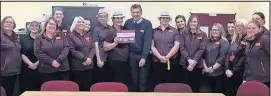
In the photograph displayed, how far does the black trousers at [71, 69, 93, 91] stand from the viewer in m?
4.72

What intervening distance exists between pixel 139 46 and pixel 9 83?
185 centimetres

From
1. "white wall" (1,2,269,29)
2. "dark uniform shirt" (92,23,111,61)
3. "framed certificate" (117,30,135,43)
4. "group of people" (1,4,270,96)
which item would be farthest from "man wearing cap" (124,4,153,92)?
"white wall" (1,2,269,29)

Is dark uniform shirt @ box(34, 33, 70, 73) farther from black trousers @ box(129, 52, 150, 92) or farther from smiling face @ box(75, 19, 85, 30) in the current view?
black trousers @ box(129, 52, 150, 92)

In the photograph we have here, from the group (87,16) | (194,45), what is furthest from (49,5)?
(194,45)

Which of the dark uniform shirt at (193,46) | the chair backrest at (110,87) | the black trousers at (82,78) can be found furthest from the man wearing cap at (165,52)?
the chair backrest at (110,87)

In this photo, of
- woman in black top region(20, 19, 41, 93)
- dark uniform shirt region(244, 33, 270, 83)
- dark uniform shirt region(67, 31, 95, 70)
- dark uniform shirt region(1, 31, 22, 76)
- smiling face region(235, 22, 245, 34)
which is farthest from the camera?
woman in black top region(20, 19, 41, 93)

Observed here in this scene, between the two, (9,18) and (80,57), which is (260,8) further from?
(9,18)

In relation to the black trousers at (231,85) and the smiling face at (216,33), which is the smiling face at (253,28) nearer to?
the smiling face at (216,33)

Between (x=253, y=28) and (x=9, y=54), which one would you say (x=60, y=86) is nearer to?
(x=9, y=54)

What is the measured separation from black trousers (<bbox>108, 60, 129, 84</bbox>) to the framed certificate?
0.34 metres

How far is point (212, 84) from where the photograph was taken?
484 cm

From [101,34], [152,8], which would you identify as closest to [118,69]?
[101,34]

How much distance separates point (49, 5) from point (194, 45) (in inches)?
144

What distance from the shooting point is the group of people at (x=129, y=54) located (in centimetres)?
443
